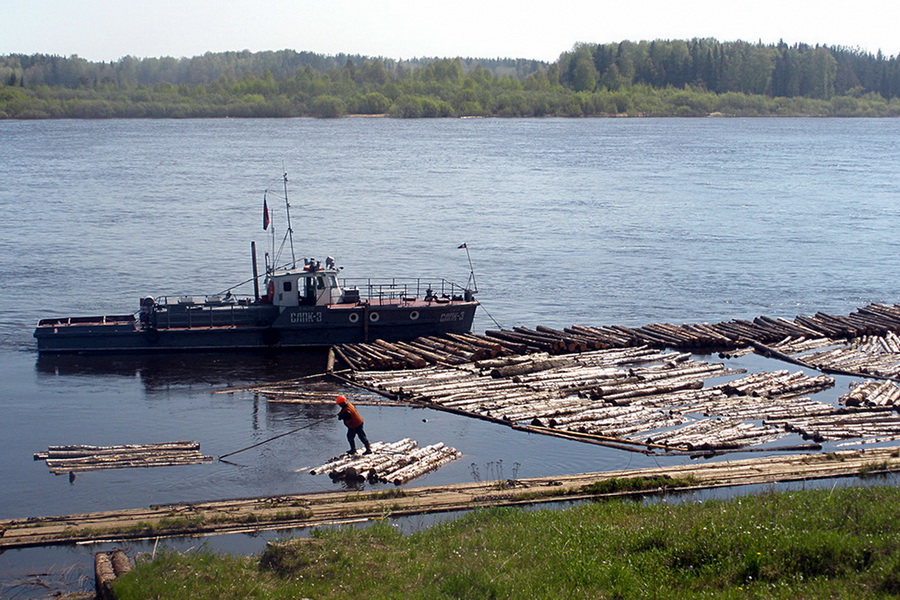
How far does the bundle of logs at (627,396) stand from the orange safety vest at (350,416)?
5650mm

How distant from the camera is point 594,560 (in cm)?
1673

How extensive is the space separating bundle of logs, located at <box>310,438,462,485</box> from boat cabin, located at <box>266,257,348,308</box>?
45.7 feet

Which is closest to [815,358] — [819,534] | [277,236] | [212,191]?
[819,534]

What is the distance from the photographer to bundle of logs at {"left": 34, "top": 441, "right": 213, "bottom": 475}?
28.0 m

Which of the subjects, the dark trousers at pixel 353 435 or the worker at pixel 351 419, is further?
the dark trousers at pixel 353 435

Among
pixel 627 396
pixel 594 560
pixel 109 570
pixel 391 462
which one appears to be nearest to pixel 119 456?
pixel 391 462

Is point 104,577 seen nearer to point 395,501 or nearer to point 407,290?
point 395,501

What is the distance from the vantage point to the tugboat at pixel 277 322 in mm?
41125

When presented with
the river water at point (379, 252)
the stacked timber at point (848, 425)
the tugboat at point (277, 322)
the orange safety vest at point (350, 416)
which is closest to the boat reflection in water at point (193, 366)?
the river water at point (379, 252)

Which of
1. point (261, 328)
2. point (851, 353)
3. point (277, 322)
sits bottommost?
point (851, 353)

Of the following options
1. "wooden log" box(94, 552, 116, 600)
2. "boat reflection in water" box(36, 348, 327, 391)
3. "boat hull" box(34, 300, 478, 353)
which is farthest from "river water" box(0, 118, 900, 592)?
"wooden log" box(94, 552, 116, 600)

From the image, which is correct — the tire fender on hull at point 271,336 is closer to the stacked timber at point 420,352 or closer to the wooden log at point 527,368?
the stacked timber at point 420,352

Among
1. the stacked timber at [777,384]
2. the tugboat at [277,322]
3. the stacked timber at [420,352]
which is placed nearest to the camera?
the stacked timber at [777,384]

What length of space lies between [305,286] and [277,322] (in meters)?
1.83
